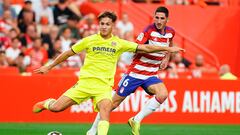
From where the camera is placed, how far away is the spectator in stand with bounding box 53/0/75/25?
24766mm

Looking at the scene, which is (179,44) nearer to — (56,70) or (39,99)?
(56,70)

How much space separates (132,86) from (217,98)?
5548mm

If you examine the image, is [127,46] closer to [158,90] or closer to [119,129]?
[158,90]

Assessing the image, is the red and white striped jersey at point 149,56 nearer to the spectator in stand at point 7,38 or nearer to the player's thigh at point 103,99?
the player's thigh at point 103,99

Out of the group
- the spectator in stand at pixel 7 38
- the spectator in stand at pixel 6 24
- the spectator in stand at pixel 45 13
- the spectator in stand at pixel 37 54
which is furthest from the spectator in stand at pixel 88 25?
the spectator in stand at pixel 7 38

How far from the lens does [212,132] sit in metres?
18.0

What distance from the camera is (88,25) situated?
24828 mm

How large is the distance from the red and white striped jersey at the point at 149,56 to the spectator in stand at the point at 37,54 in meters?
6.74

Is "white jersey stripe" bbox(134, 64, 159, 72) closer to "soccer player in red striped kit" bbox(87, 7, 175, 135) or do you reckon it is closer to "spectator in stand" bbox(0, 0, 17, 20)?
"soccer player in red striped kit" bbox(87, 7, 175, 135)

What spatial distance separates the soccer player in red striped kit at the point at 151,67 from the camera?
16.0 m

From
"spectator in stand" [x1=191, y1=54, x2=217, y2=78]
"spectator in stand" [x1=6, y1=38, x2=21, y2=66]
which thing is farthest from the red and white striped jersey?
"spectator in stand" [x1=191, y1=54, x2=217, y2=78]

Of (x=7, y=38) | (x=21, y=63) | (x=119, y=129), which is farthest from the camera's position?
(x=7, y=38)

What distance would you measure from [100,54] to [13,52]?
29.5 feet

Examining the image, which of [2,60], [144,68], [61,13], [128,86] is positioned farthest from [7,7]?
[144,68]
